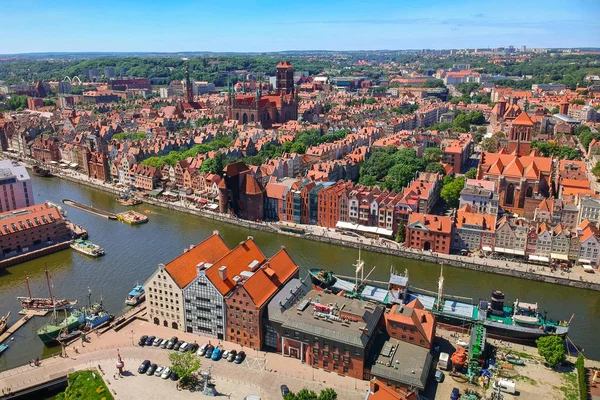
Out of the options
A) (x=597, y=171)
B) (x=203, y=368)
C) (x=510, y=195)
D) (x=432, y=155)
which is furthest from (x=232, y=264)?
(x=597, y=171)

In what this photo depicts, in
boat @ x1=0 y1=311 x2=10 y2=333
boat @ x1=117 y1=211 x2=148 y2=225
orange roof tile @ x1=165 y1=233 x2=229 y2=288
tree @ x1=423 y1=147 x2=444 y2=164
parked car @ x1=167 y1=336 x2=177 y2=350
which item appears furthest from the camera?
tree @ x1=423 y1=147 x2=444 y2=164

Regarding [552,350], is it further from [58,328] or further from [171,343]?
[58,328]

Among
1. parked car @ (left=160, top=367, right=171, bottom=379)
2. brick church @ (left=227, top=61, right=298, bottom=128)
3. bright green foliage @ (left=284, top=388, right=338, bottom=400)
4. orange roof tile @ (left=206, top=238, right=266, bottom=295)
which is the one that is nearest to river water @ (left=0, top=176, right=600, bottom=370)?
orange roof tile @ (left=206, top=238, right=266, bottom=295)

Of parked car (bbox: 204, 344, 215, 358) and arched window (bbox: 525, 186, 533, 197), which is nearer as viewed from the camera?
parked car (bbox: 204, 344, 215, 358)

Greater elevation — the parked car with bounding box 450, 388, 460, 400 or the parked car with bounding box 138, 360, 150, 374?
the parked car with bounding box 138, 360, 150, 374

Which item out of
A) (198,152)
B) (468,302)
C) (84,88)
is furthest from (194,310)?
(84,88)

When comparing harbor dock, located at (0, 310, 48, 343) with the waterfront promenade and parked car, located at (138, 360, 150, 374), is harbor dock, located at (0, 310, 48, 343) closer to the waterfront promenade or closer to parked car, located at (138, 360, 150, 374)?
the waterfront promenade

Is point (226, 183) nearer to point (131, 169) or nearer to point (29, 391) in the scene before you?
point (131, 169)
